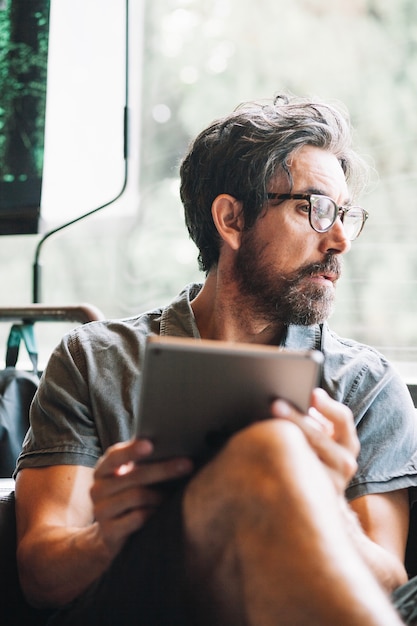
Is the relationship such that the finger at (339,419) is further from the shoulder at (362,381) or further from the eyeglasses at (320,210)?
the eyeglasses at (320,210)

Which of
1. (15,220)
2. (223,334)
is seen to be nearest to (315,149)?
(223,334)

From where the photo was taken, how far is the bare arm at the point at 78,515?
1007mm

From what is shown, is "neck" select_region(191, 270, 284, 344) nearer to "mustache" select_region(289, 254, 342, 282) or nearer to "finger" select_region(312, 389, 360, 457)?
"mustache" select_region(289, 254, 342, 282)

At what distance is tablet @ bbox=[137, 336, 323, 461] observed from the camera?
0.90m

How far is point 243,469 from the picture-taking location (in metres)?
0.89

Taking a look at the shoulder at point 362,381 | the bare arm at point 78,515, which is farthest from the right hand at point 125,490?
the shoulder at point 362,381

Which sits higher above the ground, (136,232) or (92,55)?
(92,55)

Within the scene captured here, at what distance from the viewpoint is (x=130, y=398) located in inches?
56.5

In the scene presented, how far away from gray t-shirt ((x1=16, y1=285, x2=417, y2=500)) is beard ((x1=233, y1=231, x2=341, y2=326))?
4 cm

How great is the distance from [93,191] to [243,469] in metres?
1.58

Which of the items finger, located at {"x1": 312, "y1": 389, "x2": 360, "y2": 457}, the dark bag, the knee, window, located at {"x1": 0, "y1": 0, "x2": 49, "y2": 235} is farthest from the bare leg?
window, located at {"x1": 0, "y1": 0, "x2": 49, "y2": 235}

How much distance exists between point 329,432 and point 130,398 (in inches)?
18.8

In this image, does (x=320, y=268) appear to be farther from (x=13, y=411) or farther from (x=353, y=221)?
(x=13, y=411)

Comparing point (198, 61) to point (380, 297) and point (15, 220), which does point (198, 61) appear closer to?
point (15, 220)
